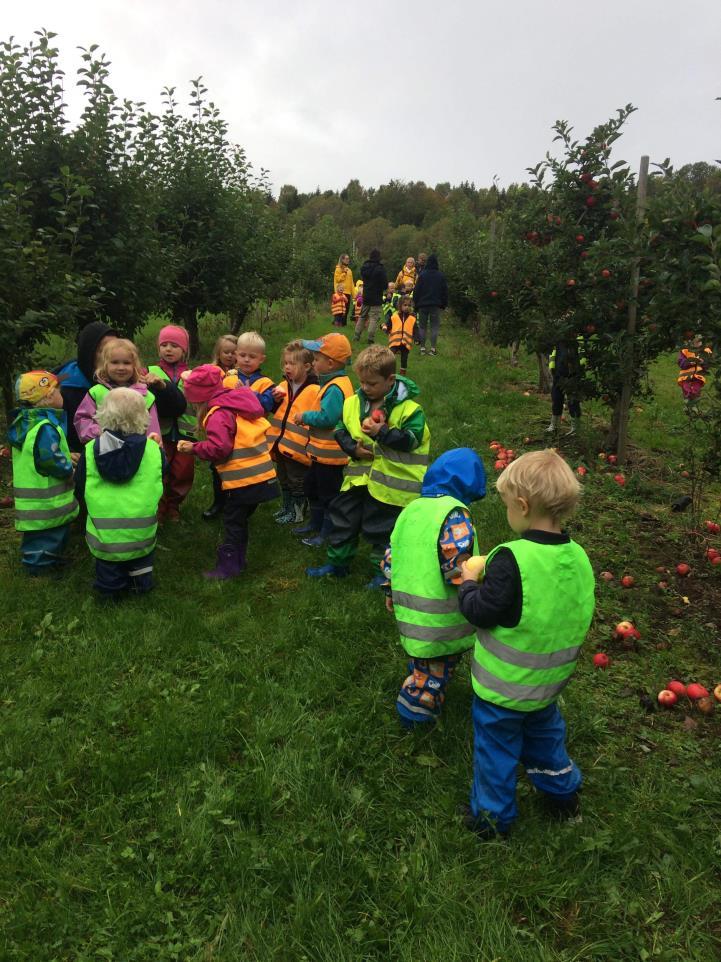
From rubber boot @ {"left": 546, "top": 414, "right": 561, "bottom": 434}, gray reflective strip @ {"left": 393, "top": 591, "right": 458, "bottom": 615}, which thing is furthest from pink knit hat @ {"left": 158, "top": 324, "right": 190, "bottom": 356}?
rubber boot @ {"left": 546, "top": 414, "right": 561, "bottom": 434}

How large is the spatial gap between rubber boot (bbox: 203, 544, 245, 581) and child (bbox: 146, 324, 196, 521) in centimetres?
102

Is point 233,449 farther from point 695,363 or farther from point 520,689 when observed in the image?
point 695,363

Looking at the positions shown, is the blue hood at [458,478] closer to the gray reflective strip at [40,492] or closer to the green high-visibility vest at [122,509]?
the green high-visibility vest at [122,509]

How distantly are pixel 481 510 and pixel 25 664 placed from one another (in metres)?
3.87

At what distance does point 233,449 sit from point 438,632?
229cm

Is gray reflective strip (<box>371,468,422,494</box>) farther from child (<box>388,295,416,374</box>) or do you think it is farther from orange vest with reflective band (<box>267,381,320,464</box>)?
child (<box>388,295,416,374</box>)

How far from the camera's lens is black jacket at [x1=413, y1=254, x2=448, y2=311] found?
13438 millimetres

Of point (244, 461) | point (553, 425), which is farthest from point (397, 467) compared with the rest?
point (553, 425)

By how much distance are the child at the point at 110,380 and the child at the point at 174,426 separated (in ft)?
1.15

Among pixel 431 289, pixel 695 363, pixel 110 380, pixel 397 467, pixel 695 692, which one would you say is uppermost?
pixel 431 289

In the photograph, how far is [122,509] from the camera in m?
3.84

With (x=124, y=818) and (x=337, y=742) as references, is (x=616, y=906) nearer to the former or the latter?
(x=337, y=742)

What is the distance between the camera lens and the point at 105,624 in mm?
3805

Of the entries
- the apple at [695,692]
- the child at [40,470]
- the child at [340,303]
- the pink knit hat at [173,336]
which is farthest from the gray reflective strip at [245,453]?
the child at [340,303]
